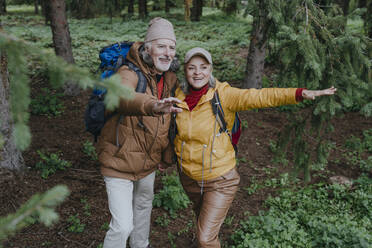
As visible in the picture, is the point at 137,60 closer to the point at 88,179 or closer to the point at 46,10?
the point at 88,179

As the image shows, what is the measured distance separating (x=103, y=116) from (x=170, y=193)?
2.35 meters

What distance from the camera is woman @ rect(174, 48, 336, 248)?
3.05m

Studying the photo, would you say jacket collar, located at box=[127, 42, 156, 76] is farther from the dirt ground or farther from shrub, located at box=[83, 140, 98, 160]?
shrub, located at box=[83, 140, 98, 160]

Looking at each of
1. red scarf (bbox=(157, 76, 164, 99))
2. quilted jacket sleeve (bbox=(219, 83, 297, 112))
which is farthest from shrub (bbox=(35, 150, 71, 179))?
quilted jacket sleeve (bbox=(219, 83, 297, 112))

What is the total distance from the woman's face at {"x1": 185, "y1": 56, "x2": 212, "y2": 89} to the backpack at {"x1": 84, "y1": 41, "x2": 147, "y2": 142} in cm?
51

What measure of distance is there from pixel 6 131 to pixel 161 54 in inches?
112

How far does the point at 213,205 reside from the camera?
3100 mm

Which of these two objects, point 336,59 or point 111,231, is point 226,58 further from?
point 111,231

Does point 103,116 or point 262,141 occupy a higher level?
point 103,116

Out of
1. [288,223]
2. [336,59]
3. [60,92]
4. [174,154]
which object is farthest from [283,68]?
[60,92]

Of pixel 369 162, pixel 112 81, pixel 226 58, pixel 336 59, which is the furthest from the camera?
pixel 226 58

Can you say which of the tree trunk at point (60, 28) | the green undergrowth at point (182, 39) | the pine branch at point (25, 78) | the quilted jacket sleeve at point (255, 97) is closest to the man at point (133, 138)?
the quilted jacket sleeve at point (255, 97)

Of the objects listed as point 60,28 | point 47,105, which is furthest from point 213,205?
point 60,28

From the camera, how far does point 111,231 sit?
117 inches
